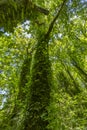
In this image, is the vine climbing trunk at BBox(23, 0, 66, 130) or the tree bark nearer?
the tree bark

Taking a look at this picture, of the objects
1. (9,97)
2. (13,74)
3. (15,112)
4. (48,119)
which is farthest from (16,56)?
(48,119)

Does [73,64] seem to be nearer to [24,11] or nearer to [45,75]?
[45,75]

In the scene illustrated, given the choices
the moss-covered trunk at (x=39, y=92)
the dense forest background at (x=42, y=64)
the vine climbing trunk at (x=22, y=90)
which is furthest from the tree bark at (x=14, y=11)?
the vine climbing trunk at (x=22, y=90)

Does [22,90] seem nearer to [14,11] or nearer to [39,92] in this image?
[39,92]

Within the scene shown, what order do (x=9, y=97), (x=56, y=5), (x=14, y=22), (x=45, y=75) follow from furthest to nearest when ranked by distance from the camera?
(x=56, y=5)
(x=9, y=97)
(x=45, y=75)
(x=14, y=22)

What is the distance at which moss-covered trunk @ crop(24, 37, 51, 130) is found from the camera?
6.98 meters

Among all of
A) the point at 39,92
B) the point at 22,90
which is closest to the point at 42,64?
→ the point at 39,92

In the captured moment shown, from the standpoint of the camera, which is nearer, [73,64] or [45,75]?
[45,75]

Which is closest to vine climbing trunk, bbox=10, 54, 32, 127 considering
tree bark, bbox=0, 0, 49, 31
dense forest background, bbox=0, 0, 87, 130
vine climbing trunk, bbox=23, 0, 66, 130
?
dense forest background, bbox=0, 0, 87, 130

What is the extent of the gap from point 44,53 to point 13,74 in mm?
4164

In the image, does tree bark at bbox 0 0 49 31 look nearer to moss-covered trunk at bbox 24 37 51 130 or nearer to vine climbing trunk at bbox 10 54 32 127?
moss-covered trunk at bbox 24 37 51 130

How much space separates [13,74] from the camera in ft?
41.1

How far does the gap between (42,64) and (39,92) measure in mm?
1355

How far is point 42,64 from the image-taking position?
853 centimetres
